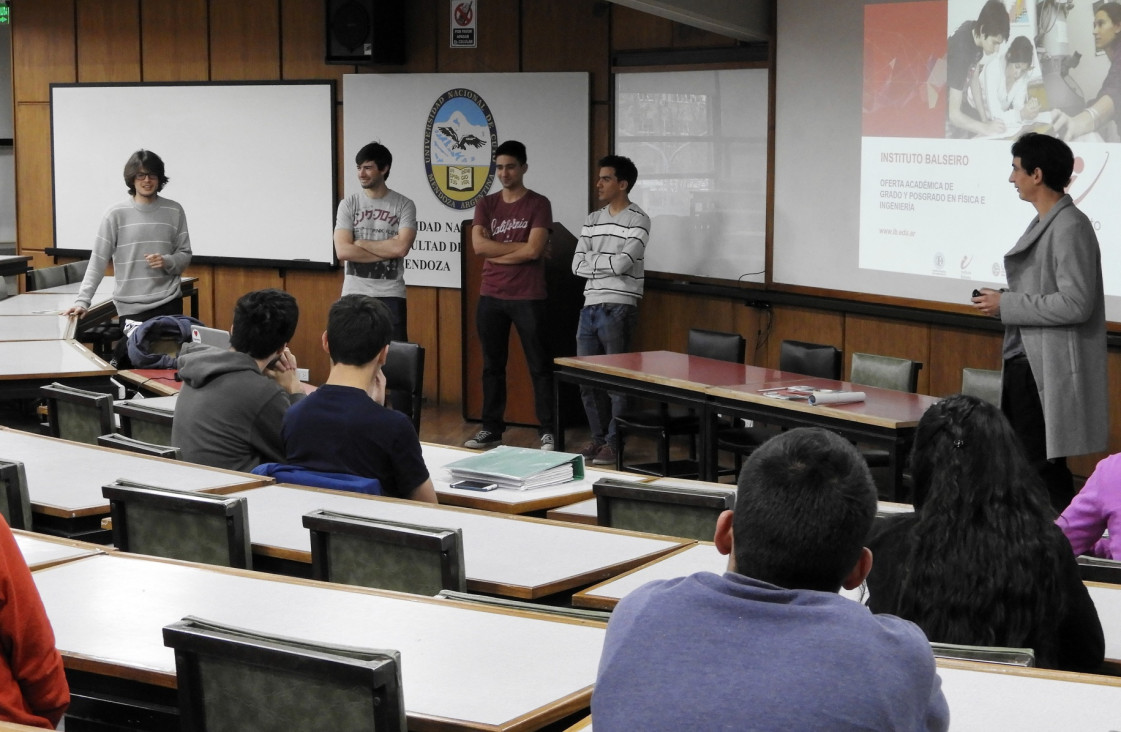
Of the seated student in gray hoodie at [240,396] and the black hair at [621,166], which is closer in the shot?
the seated student in gray hoodie at [240,396]

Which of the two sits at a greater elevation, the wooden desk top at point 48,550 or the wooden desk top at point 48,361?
the wooden desk top at point 48,361

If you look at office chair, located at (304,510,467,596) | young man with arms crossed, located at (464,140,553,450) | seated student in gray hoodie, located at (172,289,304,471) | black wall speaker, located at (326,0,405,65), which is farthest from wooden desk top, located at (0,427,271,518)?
black wall speaker, located at (326,0,405,65)

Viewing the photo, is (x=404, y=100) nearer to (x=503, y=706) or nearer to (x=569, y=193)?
(x=569, y=193)

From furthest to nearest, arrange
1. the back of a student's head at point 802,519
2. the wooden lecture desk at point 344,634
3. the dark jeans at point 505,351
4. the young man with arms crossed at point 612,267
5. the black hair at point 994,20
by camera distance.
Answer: the dark jeans at point 505,351 < the young man with arms crossed at point 612,267 < the black hair at point 994,20 < the wooden lecture desk at point 344,634 < the back of a student's head at point 802,519

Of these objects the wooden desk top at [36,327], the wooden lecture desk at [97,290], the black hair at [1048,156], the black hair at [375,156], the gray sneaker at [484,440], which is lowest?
the gray sneaker at [484,440]

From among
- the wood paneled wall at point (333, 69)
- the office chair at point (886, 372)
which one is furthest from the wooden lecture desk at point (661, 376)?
the wood paneled wall at point (333, 69)

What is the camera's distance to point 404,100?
374 inches

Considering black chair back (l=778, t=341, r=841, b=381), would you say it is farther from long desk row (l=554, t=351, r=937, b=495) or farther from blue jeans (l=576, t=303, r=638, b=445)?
blue jeans (l=576, t=303, r=638, b=445)

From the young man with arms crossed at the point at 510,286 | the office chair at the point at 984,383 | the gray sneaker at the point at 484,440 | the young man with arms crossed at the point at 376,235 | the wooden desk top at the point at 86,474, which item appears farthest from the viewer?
the gray sneaker at the point at 484,440

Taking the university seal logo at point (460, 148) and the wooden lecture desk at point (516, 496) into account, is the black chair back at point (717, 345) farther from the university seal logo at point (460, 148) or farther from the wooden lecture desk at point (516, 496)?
the wooden lecture desk at point (516, 496)

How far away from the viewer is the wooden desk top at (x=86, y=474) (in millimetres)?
3627

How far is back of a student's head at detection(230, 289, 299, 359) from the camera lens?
14.0 feet

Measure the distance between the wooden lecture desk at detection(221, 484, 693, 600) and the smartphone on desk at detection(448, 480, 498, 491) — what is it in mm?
465

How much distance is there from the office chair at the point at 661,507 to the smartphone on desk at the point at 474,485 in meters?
0.51
